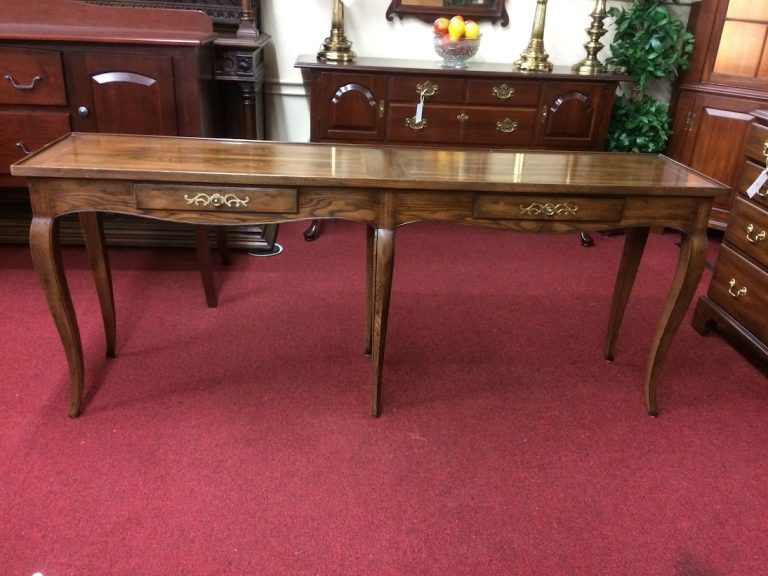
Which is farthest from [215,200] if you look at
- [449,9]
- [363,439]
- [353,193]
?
[449,9]

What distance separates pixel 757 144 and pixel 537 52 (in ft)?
4.60

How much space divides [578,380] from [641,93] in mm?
2038

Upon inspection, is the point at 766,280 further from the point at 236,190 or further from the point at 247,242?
the point at 247,242

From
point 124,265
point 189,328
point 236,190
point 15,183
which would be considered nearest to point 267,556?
point 236,190

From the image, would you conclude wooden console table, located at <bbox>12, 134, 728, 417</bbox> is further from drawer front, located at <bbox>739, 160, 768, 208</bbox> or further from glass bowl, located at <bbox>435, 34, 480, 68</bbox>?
glass bowl, located at <bbox>435, 34, 480, 68</bbox>

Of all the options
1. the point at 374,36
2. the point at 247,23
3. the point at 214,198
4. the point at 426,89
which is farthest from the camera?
the point at 374,36

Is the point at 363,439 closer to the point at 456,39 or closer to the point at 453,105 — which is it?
the point at 453,105

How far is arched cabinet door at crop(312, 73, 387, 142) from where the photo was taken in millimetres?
3086

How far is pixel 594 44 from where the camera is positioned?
131 inches

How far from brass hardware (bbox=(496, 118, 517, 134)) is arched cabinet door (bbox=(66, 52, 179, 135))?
5.13 ft

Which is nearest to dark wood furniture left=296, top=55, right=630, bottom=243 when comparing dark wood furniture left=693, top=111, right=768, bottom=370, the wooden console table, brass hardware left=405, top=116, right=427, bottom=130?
brass hardware left=405, top=116, right=427, bottom=130

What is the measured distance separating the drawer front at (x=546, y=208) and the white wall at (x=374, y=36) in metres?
2.18

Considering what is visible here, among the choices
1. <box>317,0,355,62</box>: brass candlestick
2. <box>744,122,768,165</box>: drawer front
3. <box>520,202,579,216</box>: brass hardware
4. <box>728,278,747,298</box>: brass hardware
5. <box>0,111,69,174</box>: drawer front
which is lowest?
<box>728,278,747,298</box>: brass hardware

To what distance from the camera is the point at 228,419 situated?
190cm
